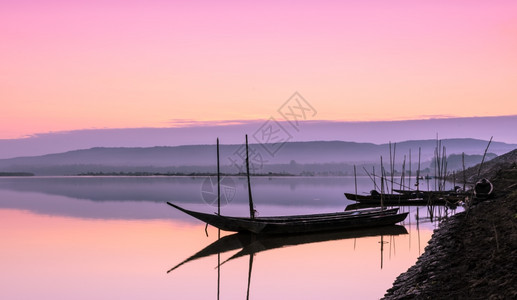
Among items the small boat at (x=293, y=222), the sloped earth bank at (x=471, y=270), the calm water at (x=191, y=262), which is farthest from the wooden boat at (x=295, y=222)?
the sloped earth bank at (x=471, y=270)

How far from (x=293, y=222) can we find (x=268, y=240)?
5.72ft

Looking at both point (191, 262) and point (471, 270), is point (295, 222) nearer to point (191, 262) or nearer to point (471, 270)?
point (191, 262)

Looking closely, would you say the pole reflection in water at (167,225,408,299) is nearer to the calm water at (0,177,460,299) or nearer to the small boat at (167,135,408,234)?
the calm water at (0,177,460,299)

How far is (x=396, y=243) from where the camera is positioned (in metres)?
25.5

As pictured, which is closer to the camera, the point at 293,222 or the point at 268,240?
the point at 268,240

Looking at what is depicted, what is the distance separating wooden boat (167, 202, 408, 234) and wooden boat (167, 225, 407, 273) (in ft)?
→ 1.06

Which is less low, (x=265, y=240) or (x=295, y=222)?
(x=295, y=222)

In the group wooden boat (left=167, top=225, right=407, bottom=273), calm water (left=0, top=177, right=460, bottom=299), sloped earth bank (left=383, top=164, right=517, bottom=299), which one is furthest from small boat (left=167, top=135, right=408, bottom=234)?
sloped earth bank (left=383, top=164, right=517, bottom=299)

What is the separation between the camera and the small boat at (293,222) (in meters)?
25.8

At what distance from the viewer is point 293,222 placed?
27109 millimetres

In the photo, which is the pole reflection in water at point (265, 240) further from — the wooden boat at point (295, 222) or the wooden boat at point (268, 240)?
the wooden boat at point (295, 222)

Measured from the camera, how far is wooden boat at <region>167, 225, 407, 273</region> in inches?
932

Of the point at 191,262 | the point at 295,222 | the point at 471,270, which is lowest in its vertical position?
the point at 191,262

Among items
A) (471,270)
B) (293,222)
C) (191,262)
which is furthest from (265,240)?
(471,270)
